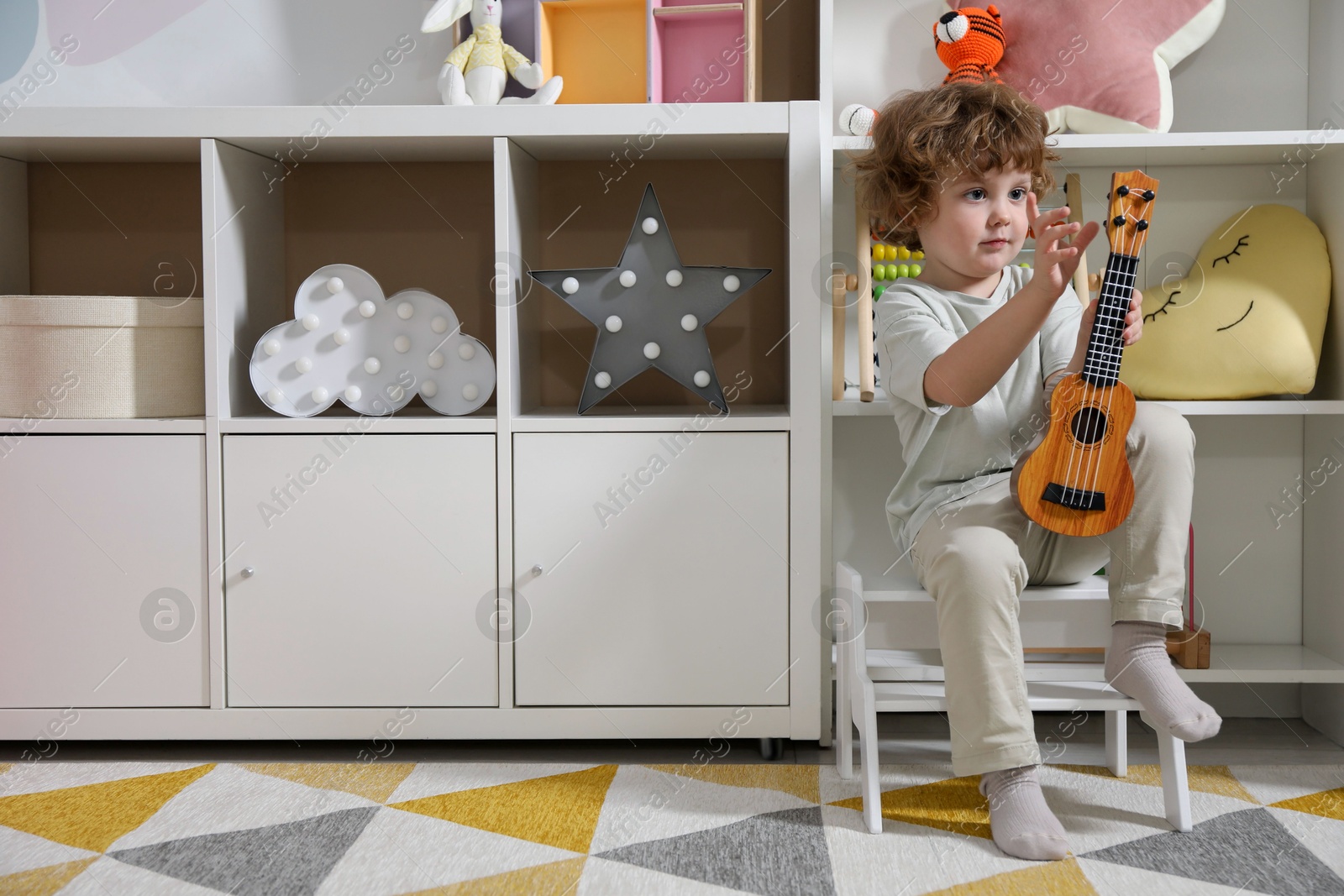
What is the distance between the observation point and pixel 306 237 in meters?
1.60

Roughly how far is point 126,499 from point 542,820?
76 cm

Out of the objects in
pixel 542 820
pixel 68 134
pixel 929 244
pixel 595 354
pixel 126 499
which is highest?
pixel 68 134

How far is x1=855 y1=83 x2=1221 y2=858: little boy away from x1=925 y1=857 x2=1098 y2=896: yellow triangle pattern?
0.02 meters

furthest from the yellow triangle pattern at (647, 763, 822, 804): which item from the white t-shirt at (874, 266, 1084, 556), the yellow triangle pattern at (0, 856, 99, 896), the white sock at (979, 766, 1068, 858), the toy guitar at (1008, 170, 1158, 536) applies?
the yellow triangle pattern at (0, 856, 99, 896)

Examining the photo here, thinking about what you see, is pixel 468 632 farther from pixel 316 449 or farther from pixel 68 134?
pixel 68 134

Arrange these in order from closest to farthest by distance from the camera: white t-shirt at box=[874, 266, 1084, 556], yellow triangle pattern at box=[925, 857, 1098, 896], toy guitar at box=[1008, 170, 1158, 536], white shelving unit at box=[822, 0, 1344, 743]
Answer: yellow triangle pattern at box=[925, 857, 1098, 896] < toy guitar at box=[1008, 170, 1158, 536] < white t-shirt at box=[874, 266, 1084, 556] < white shelving unit at box=[822, 0, 1344, 743]

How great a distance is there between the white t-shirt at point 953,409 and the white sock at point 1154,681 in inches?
9.7

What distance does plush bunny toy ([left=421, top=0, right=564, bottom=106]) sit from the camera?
142 cm

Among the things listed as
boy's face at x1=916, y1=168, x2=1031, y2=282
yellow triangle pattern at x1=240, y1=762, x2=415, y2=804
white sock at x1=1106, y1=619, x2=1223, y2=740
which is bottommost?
yellow triangle pattern at x1=240, y1=762, x2=415, y2=804

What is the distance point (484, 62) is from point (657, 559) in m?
0.83

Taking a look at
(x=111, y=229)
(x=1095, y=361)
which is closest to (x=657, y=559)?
(x=1095, y=361)

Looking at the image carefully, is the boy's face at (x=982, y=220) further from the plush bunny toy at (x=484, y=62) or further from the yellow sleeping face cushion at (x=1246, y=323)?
the plush bunny toy at (x=484, y=62)

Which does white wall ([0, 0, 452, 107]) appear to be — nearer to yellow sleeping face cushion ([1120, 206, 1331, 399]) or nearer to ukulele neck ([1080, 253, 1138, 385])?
ukulele neck ([1080, 253, 1138, 385])

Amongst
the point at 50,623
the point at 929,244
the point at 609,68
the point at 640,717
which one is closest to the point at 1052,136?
the point at 929,244
